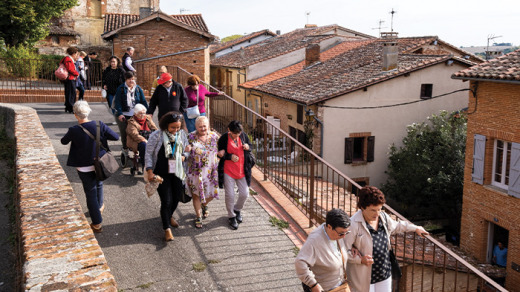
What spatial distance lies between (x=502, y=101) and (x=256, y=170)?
1152 centimetres

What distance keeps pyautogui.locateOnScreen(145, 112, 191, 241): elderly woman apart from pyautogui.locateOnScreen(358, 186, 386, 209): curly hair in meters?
2.60

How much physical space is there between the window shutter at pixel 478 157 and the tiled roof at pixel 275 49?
21.1m

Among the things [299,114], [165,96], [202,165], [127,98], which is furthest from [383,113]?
[202,165]

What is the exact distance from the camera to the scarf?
6.03 m

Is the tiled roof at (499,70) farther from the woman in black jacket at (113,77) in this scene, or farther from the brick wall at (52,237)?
the brick wall at (52,237)

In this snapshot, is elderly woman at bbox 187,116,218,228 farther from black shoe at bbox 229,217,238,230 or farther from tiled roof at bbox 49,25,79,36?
tiled roof at bbox 49,25,79,36

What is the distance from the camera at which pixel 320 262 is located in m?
4.05

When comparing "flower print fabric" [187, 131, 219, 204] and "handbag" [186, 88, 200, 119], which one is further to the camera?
"handbag" [186, 88, 200, 119]

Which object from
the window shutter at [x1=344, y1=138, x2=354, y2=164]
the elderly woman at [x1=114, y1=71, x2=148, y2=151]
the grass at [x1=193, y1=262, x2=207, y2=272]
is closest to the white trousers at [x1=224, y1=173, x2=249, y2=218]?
the grass at [x1=193, y1=262, x2=207, y2=272]

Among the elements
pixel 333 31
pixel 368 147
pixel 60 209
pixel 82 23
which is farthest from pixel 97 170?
pixel 82 23

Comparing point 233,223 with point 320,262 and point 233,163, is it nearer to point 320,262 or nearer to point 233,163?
point 233,163

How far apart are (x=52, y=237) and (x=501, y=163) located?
17.1m

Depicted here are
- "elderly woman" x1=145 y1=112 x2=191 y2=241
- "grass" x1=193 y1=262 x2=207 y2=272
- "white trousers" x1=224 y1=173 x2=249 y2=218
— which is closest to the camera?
"grass" x1=193 y1=262 x2=207 y2=272

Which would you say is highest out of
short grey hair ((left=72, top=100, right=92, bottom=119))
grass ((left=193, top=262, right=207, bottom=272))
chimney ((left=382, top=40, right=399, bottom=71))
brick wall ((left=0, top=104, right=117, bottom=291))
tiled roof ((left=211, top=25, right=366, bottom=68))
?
tiled roof ((left=211, top=25, right=366, bottom=68))
